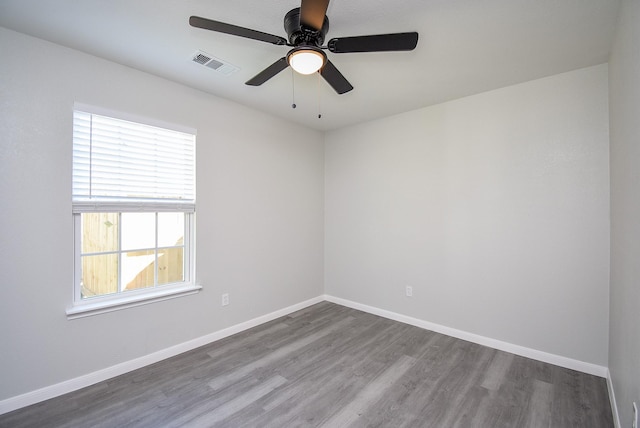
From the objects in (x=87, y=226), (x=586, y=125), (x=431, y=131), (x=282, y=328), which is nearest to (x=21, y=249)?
(x=87, y=226)

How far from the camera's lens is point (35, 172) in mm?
1998

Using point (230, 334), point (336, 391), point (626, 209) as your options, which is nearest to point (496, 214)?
point (626, 209)

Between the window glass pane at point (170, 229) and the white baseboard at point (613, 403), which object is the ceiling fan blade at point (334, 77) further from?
the white baseboard at point (613, 403)

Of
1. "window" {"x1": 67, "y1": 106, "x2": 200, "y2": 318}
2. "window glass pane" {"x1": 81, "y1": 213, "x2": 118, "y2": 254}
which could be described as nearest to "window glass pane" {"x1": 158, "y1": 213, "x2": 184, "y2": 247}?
"window" {"x1": 67, "y1": 106, "x2": 200, "y2": 318}

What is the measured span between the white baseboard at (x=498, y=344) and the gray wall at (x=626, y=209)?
37cm

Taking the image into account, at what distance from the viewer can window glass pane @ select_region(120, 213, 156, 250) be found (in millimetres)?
2459

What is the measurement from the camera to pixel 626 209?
1.61m

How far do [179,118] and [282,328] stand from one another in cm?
252

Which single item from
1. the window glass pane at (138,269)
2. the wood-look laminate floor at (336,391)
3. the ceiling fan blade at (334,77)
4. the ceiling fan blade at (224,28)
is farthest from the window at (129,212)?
the ceiling fan blade at (334,77)

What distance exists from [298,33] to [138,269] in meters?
2.37

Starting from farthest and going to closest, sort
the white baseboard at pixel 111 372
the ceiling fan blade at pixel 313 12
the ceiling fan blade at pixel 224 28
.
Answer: the white baseboard at pixel 111 372, the ceiling fan blade at pixel 224 28, the ceiling fan blade at pixel 313 12

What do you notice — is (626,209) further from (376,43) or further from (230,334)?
(230,334)

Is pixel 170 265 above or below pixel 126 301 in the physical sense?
above

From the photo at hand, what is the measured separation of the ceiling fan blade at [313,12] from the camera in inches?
50.7
